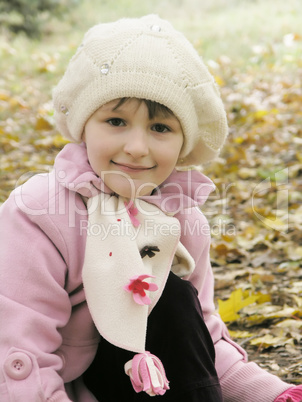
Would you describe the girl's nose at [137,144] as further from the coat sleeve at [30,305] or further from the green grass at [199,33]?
the green grass at [199,33]

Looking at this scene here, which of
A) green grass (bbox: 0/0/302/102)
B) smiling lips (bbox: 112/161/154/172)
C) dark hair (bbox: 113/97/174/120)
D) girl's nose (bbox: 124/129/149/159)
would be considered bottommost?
smiling lips (bbox: 112/161/154/172)

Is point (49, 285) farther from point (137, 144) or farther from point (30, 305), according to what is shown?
point (137, 144)

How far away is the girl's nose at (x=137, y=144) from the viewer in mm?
1582

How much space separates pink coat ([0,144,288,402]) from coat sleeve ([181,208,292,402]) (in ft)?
0.05

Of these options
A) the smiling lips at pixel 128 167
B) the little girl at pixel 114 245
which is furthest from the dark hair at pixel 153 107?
the smiling lips at pixel 128 167

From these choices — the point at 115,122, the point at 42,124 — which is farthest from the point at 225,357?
the point at 42,124

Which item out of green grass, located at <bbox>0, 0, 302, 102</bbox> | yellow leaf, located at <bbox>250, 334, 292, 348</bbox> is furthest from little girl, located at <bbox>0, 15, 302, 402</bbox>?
green grass, located at <bbox>0, 0, 302, 102</bbox>

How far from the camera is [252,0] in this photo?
12148 millimetres

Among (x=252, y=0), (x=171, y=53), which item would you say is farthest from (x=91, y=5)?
(x=171, y=53)


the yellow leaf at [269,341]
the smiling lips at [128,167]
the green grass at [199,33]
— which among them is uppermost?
the green grass at [199,33]

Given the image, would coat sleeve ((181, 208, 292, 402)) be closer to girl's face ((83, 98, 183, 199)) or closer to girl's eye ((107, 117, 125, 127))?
girl's face ((83, 98, 183, 199))

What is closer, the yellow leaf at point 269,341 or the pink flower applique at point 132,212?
the pink flower applique at point 132,212

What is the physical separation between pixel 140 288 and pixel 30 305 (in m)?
0.29

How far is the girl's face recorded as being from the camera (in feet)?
5.26
